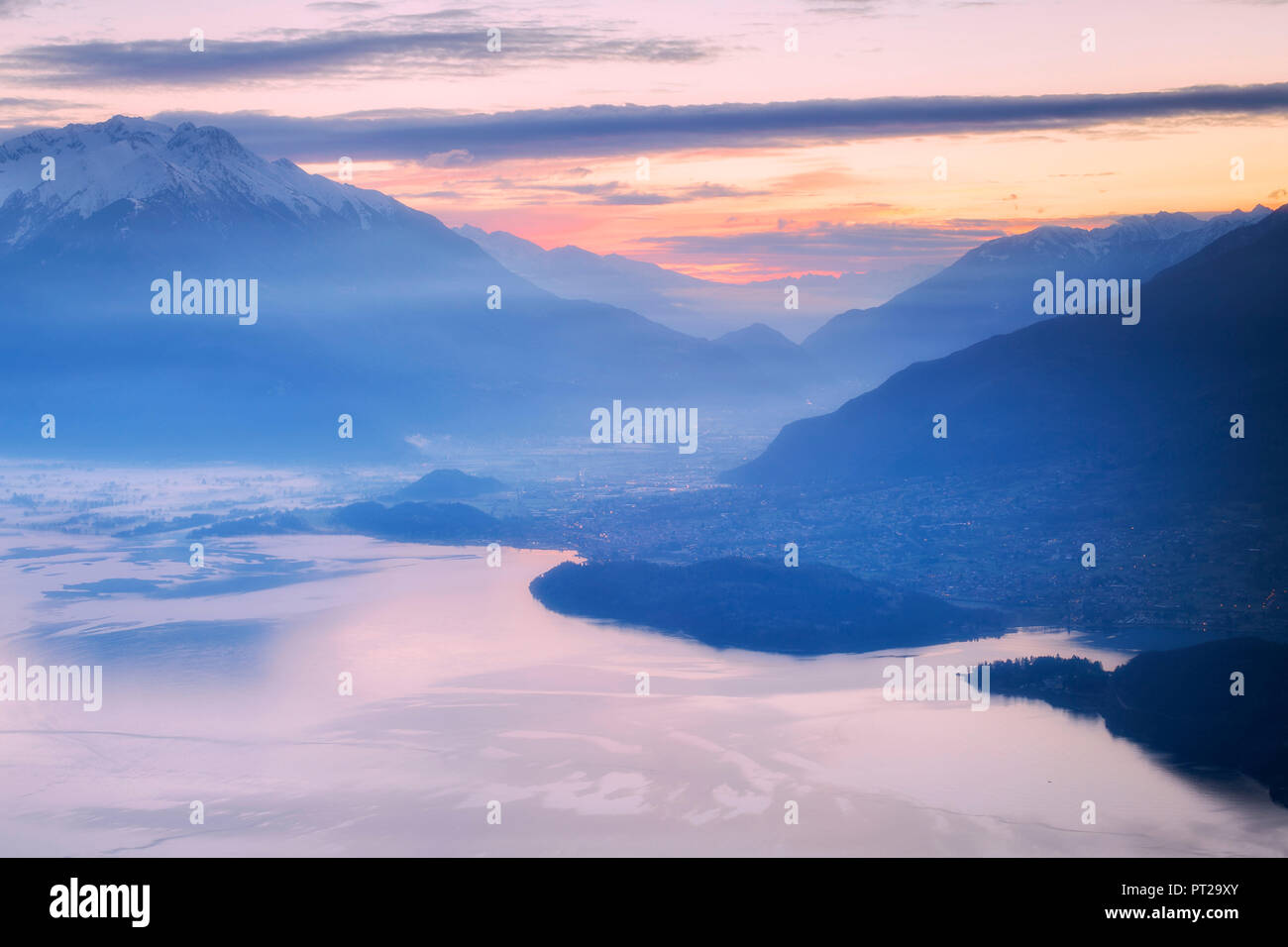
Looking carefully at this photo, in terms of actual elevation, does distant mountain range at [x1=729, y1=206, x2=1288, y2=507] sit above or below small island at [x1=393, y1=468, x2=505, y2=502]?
above

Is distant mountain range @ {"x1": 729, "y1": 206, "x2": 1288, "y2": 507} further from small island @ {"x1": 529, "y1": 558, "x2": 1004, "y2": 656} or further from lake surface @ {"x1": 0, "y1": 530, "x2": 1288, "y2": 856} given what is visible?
lake surface @ {"x1": 0, "y1": 530, "x2": 1288, "y2": 856}

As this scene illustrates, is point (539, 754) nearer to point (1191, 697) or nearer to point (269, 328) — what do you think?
point (1191, 697)

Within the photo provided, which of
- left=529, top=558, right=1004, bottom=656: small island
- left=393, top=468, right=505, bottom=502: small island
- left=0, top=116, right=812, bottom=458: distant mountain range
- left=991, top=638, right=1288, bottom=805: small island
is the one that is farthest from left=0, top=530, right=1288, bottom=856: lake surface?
left=0, top=116, right=812, bottom=458: distant mountain range

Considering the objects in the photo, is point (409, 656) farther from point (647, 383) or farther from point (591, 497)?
point (647, 383)

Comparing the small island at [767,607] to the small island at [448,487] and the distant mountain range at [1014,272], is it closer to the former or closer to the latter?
the small island at [448,487]

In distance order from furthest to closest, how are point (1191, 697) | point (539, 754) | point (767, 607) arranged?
point (767, 607) → point (1191, 697) → point (539, 754)

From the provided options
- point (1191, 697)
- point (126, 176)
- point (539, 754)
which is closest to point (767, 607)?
point (1191, 697)
